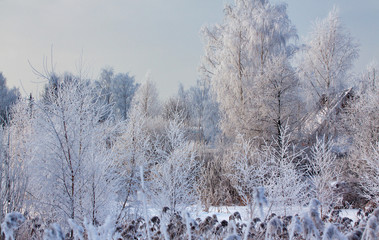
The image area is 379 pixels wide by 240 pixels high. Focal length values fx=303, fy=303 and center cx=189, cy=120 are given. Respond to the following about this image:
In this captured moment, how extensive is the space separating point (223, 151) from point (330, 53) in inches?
350

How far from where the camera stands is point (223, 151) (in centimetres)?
1327

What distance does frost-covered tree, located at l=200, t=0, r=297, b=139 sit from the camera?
46.7ft

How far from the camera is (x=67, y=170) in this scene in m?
4.12

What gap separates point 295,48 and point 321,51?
4.74 feet

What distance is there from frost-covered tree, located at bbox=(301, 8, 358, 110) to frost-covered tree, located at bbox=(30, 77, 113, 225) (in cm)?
1494

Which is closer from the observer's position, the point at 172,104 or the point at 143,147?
the point at 143,147

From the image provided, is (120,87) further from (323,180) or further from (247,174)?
(323,180)

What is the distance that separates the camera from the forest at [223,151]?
340cm

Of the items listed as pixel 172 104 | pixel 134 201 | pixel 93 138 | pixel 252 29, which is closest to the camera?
pixel 93 138

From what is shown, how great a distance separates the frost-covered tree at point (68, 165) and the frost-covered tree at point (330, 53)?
588 inches

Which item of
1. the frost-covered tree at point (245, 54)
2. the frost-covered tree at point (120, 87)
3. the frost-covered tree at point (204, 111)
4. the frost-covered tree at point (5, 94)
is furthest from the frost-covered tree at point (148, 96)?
the frost-covered tree at point (5, 94)

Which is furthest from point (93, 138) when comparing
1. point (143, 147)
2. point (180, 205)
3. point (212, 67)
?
point (212, 67)

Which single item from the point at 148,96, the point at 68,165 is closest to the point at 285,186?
the point at 68,165

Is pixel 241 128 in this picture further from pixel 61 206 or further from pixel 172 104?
pixel 172 104
